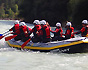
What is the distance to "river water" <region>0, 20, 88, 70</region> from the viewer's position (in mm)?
8109

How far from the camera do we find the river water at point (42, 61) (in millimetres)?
8109

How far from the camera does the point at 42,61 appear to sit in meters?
8.94

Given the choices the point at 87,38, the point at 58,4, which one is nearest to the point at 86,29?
the point at 87,38

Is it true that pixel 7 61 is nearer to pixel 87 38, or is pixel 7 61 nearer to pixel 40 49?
pixel 40 49

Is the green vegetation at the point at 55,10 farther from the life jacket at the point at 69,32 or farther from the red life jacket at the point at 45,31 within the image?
the red life jacket at the point at 45,31

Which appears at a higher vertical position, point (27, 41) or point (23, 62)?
point (27, 41)

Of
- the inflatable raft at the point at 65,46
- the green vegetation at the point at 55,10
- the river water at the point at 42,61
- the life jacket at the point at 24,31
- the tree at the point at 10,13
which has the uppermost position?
the tree at the point at 10,13

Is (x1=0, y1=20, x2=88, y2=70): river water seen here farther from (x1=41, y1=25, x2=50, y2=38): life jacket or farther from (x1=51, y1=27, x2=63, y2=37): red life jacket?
(x1=51, y1=27, x2=63, y2=37): red life jacket

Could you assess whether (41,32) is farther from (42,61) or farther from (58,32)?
(42,61)

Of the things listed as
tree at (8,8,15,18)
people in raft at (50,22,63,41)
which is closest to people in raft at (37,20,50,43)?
people in raft at (50,22,63,41)

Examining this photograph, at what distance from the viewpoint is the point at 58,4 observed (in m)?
31.8

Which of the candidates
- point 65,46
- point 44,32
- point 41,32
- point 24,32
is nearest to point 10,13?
point 24,32

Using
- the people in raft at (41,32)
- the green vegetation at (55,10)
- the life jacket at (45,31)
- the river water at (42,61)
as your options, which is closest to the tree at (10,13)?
the green vegetation at (55,10)

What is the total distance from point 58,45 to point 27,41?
1882mm
